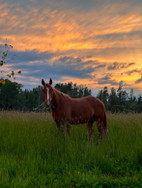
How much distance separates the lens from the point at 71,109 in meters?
7.82

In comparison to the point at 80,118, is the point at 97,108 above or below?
above

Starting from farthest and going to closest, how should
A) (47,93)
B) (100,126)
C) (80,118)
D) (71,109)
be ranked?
(100,126) < (80,118) < (71,109) < (47,93)

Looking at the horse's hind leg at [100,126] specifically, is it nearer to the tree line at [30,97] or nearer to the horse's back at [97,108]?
the horse's back at [97,108]

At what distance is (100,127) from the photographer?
27.8 ft

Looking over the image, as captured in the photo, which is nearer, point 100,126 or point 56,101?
point 56,101

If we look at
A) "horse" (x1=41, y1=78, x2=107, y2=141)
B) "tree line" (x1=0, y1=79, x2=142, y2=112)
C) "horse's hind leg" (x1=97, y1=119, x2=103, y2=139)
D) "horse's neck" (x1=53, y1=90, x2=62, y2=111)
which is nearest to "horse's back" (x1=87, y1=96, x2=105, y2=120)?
"horse" (x1=41, y1=78, x2=107, y2=141)

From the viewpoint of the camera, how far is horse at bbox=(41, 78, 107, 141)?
709 cm

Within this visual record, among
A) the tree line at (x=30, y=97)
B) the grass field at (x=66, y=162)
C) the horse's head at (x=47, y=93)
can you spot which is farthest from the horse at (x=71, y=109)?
the tree line at (x=30, y=97)

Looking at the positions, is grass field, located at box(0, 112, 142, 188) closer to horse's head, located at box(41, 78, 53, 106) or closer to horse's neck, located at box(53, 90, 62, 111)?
horse's neck, located at box(53, 90, 62, 111)

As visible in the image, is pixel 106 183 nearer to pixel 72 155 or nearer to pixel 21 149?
pixel 72 155

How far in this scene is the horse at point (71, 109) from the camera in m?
7.09

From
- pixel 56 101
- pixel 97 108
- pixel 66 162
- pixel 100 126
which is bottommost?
pixel 66 162

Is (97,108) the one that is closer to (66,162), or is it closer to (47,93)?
(47,93)

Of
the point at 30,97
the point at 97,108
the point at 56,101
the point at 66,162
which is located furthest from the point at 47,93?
the point at 30,97
